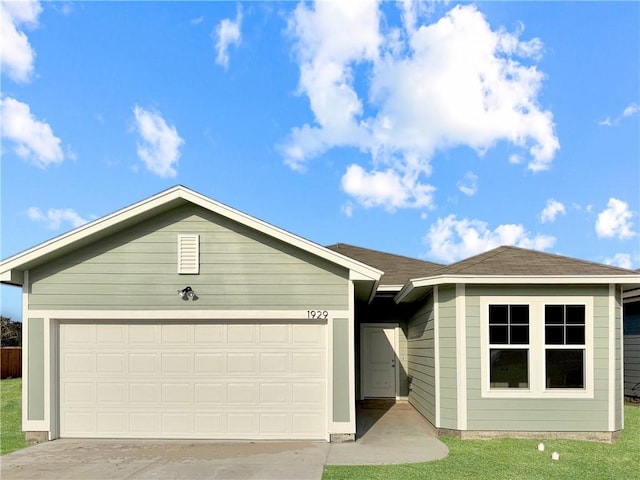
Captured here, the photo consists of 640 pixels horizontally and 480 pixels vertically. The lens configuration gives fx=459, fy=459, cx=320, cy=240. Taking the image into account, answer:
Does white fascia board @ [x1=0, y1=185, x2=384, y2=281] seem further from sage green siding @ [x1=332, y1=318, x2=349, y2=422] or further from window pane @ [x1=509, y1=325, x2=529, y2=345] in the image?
window pane @ [x1=509, y1=325, x2=529, y2=345]

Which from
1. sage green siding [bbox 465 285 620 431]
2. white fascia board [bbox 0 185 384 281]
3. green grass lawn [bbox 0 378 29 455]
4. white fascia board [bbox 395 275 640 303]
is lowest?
green grass lawn [bbox 0 378 29 455]

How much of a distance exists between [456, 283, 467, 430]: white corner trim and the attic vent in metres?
4.54

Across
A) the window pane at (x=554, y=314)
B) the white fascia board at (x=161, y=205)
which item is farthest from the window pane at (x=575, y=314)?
the white fascia board at (x=161, y=205)

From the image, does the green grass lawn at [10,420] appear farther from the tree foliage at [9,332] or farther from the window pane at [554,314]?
the tree foliage at [9,332]

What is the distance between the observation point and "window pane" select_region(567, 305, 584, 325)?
7.89 metres

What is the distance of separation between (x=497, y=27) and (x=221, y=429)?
11.1 meters

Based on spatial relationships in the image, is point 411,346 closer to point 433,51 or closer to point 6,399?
point 433,51

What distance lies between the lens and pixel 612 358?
7781 mm

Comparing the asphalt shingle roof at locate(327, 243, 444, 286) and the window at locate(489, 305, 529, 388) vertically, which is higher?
the asphalt shingle roof at locate(327, 243, 444, 286)

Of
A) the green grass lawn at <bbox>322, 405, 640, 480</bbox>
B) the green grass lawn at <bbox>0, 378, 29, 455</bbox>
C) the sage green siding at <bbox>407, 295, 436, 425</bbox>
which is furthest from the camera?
the sage green siding at <bbox>407, 295, 436, 425</bbox>

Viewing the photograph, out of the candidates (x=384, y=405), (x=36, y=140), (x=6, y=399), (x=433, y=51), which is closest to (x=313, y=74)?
(x=433, y=51)

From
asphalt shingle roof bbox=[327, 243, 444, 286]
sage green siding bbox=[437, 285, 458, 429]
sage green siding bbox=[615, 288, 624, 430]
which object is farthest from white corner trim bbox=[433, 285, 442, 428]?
asphalt shingle roof bbox=[327, 243, 444, 286]

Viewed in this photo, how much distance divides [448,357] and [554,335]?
5.98ft

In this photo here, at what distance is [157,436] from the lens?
7.86m
